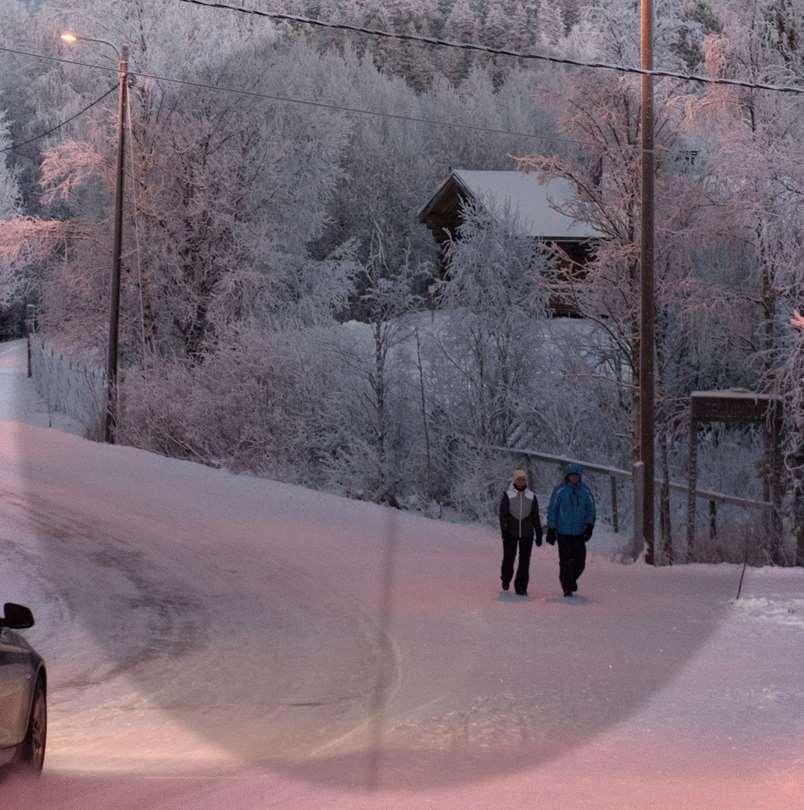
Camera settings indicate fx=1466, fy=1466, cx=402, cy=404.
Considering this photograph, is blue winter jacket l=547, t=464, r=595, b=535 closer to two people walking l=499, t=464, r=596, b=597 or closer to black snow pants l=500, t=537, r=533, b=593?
two people walking l=499, t=464, r=596, b=597

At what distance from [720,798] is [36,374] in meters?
50.5

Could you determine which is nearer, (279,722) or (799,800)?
(799,800)

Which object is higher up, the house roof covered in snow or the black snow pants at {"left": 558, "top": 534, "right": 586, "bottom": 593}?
the house roof covered in snow

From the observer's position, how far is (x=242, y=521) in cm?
2286

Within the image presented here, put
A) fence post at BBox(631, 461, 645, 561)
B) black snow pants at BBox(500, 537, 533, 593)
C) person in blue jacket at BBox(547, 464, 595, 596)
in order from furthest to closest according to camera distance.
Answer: fence post at BBox(631, 461, 645, 561) → black snow pants at BBox(500, 537, 533, 593) → person in blue jacket at BBox(547, 464, 595, 596)

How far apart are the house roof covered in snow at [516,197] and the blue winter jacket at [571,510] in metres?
23.2

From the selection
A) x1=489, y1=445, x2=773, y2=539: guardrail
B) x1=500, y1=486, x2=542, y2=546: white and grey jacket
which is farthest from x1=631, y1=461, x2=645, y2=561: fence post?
x1=500, y1=486, x2=542, y2=546: white and grey jacket

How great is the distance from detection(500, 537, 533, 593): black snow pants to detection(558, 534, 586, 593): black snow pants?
362 mm

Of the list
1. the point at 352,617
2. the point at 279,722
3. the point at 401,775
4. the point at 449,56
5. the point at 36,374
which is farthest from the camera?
the point at 449,56

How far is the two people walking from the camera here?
15.8 m

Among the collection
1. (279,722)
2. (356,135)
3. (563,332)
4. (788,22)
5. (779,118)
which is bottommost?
(279,722)

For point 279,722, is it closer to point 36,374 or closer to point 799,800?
point 799,800

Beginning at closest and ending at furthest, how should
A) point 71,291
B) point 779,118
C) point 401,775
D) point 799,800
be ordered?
1. point 799,800
2. point 401,775
3. point 779,118
4. point 71,291

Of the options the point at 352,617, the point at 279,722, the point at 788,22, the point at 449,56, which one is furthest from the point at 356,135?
the point at 279,722
